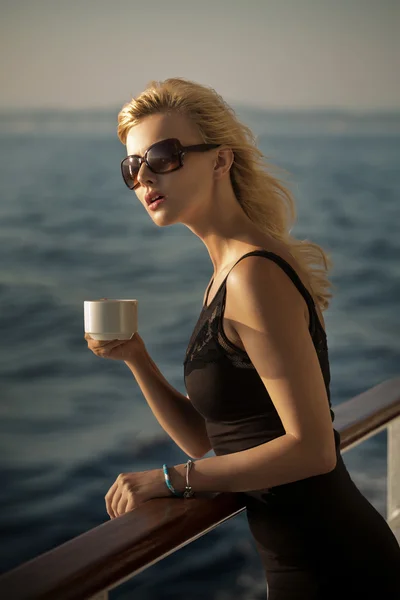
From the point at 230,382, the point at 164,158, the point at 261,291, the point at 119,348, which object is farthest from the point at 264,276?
the point at 119,348

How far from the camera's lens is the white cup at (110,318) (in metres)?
1.31

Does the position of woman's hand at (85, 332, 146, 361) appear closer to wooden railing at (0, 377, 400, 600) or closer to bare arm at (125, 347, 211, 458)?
bare arm at (125, 347, 211, 458)

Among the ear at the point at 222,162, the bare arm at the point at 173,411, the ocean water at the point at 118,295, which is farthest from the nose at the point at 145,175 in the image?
the ocean water at the point at 118,295

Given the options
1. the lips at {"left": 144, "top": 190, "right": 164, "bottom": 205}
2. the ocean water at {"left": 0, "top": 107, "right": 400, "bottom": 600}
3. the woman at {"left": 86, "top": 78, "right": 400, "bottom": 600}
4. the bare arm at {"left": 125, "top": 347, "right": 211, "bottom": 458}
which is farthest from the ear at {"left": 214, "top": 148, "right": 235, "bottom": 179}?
the ocean water at {"left": 0, "top": 107, "right": 400, "bottom": 600}

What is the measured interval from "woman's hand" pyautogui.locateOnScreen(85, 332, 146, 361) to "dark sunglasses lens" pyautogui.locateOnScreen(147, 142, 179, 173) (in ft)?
1.05

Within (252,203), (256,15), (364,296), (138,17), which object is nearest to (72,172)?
(138,17)

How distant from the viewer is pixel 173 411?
143 centimetres

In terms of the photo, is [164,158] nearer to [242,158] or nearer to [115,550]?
[242,158]

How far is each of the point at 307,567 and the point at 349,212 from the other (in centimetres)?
896

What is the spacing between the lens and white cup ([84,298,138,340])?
1.31m

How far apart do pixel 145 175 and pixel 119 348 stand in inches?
12.7

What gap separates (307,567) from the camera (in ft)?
3.69

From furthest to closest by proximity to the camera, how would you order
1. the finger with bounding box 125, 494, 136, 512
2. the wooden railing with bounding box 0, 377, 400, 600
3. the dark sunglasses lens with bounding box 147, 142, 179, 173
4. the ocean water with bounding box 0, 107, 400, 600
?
the ocean water with bounding box 0, 107, 400, 600 < the dark sunglasses lens with bounding box 147, 142, 179, 173 < the finger with bounding box 125, 494, 136, 512 < the wooden railing with bounding box 0, 377, 400, 600

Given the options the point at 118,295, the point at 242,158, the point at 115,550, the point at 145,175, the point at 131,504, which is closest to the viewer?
the point at 115,550
